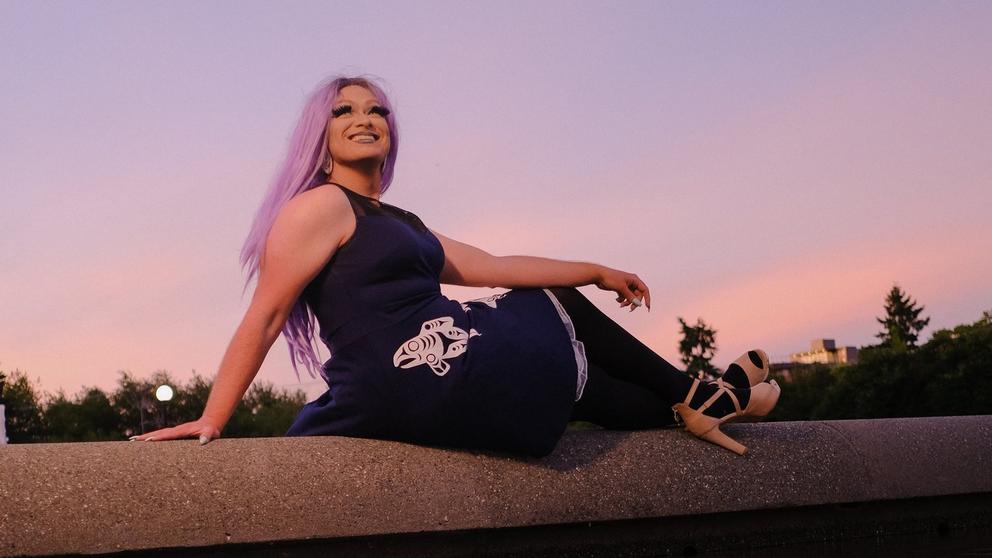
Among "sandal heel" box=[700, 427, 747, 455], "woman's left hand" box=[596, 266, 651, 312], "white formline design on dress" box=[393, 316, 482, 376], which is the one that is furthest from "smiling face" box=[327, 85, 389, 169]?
"sandal heel" box=[700, 427, 747, 455]

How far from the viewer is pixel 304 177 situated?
3.96m

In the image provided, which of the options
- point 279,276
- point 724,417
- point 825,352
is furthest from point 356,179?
point 825,352

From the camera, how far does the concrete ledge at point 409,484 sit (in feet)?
9.61

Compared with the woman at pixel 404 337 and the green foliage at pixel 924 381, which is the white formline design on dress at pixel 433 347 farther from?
the green foliage at pixel 924 381

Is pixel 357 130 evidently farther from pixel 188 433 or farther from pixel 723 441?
pixel 723 441

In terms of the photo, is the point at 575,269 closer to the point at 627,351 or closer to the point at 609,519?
the point at 627,351

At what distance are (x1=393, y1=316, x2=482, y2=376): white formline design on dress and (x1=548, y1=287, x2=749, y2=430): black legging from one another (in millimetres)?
533

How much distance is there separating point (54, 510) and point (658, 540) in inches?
77.1

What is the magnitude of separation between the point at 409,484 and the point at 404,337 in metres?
0.47

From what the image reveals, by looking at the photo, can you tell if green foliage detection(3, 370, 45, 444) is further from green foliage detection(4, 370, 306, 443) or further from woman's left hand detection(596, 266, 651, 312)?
woman's left hand detection(596, 266, 651, 312)

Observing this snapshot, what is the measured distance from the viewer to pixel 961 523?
450cm

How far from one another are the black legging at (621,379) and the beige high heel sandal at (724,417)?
2 cm

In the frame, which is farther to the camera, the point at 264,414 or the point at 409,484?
the point at 264,414

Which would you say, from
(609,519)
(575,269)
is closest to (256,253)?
(575,269)
